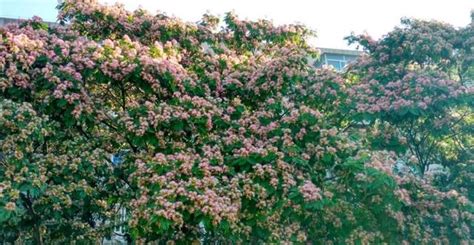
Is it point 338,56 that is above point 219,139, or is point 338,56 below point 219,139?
above

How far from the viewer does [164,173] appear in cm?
505

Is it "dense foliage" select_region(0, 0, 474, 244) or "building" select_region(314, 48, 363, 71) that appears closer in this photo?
"dense foliage" select_region(0, 0, 474, 244)

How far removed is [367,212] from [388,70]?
7.88 feet

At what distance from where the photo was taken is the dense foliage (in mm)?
5039

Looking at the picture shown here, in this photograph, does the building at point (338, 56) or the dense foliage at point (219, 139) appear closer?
the dense foliage at point (219, 139)

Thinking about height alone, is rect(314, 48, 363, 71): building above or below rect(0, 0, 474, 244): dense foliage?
above

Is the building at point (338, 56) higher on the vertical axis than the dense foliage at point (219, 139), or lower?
higher

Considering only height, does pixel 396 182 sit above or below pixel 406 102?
below

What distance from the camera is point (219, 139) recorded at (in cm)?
569

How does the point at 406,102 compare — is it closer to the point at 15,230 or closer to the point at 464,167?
the point at 464,167

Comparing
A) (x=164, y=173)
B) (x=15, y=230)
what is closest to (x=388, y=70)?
(x=164, y=173)

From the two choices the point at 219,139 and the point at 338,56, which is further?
the point at 338,56

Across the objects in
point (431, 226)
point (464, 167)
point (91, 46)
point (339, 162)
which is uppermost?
point (91, 46)

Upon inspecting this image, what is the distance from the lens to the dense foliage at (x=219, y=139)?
5.04 meters
